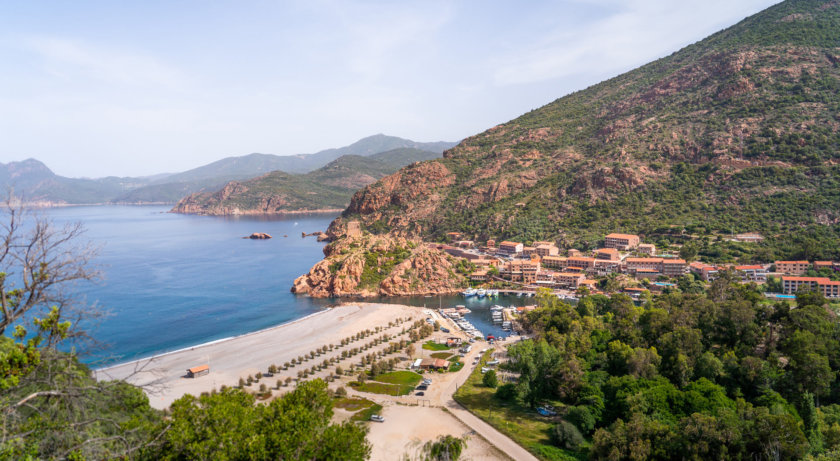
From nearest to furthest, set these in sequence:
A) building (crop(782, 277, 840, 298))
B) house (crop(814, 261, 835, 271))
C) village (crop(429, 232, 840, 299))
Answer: building (crop(782, 277, 840, 298))
house (crop(814, 261, 835, 271))
village (crop(429, 232, 840, 299))

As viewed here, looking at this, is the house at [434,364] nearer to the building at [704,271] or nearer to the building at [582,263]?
the building at [582,263]

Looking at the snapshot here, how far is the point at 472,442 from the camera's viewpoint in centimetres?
2744

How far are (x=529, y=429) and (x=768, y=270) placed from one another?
185 feet

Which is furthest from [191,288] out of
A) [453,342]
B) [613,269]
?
[613,269]

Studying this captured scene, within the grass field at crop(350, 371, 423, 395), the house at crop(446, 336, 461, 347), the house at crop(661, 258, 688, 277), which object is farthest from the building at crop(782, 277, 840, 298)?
the grass field at crop(350, 371, 423, 395)

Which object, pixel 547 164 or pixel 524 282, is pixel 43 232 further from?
pixel 547 164

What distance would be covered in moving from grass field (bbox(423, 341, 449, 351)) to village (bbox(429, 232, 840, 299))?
23.5 m

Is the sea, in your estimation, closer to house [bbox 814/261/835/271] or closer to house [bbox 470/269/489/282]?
house [bbox 470/269/489/282]

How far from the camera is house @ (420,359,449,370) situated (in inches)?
1629

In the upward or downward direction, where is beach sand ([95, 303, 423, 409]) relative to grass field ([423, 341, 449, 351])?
upward

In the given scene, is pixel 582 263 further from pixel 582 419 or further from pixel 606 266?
pixel 582 419

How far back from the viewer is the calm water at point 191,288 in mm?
51969

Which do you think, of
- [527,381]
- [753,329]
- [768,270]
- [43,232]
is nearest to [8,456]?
[43,232]

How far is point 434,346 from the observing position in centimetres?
4819
